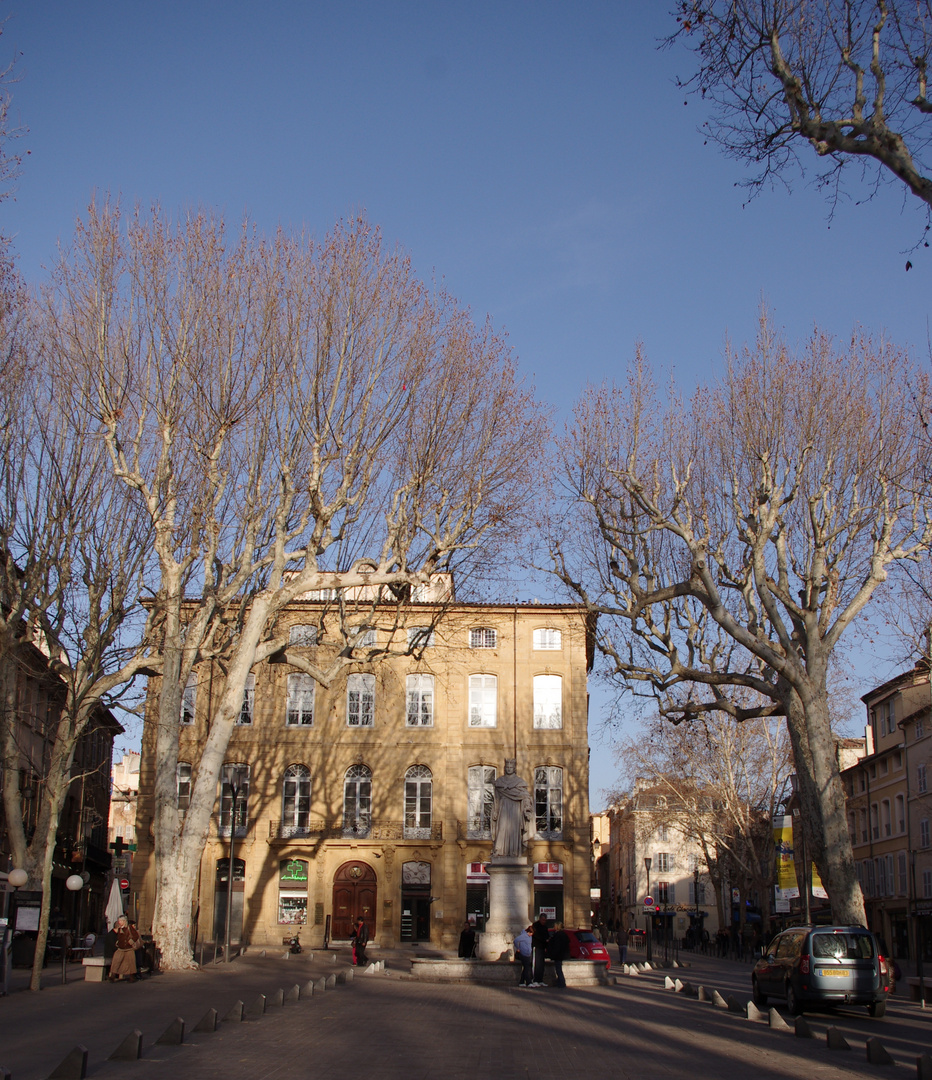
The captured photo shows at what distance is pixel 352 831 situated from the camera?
42875mm

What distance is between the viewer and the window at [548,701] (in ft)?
145

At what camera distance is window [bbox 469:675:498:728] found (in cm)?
4416

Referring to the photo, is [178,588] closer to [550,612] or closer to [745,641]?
[745,641]

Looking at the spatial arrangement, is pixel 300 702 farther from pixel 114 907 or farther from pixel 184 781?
pixel 114 907

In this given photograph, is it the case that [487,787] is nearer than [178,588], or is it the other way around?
[178,588]

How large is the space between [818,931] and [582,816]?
2583 cm

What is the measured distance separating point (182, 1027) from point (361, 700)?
108 feet

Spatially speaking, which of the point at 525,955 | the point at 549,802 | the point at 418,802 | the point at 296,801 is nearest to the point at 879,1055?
the point at 525,955

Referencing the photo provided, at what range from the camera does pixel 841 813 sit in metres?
22.2

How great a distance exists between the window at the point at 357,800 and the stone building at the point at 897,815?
18.9 metres

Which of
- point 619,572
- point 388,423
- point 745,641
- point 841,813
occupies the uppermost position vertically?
point 388,423

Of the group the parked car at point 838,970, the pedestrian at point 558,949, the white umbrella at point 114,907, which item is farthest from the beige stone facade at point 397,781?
the parked car at point 838,970

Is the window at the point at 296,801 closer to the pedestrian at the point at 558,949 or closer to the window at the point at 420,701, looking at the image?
the window at the point at 420,701

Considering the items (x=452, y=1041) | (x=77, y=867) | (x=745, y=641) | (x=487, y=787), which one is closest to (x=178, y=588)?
(x=745, y=641)
